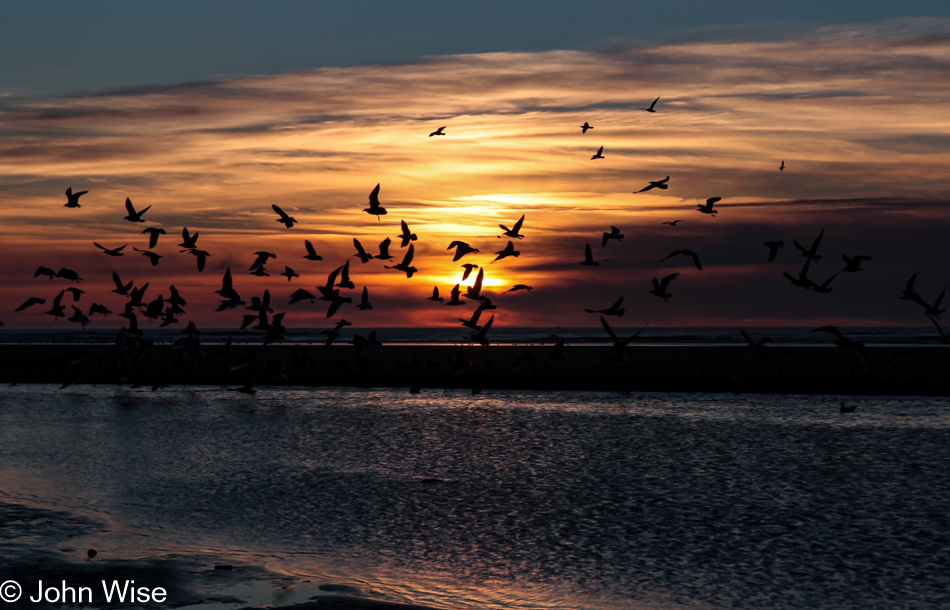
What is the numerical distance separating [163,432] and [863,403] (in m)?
27.9

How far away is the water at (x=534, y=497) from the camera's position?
43.4 feet

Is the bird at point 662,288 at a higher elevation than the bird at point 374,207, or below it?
below

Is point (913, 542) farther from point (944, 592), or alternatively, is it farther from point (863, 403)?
point (863, 403)

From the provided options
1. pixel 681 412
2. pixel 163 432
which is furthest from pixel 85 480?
pixel 681 412

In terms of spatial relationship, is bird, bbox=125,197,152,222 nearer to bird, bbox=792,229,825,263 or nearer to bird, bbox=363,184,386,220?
bird, bbox=363,184,386,220

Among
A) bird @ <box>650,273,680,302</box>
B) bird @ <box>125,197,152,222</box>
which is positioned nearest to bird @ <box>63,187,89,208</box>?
bird @ <box>125,197,152,222</box>

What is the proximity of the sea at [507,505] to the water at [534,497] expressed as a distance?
6 centimetres

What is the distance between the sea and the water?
0.06 m

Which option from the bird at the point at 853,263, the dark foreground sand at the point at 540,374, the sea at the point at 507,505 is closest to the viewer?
the sea at the point at 507,505

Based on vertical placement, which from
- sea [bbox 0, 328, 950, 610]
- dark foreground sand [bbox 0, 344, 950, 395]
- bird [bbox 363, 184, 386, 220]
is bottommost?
sea [bbox 0, 328, 950, 610]

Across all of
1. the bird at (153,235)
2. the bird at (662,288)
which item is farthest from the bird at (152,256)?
the bird at (662,288)

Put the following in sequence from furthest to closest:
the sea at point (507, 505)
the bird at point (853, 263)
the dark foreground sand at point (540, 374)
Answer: the dark foreground sand at point (540, 374)
the bird at point (853, 263)
the sea at point (507, 505)

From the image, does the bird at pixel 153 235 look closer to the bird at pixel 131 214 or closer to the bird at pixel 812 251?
the bird at pixel 131 214

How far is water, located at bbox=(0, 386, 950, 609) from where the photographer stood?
43.4ft
